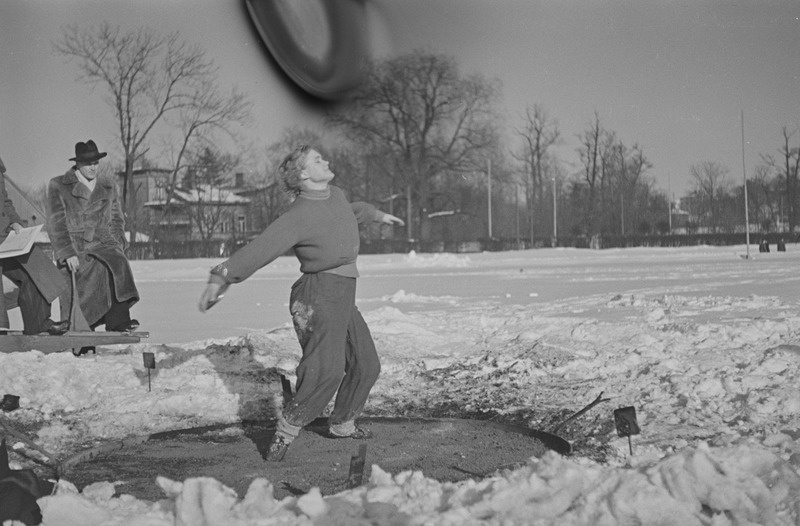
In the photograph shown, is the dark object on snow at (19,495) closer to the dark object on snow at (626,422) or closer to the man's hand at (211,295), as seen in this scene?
the man's hand at (211,295)

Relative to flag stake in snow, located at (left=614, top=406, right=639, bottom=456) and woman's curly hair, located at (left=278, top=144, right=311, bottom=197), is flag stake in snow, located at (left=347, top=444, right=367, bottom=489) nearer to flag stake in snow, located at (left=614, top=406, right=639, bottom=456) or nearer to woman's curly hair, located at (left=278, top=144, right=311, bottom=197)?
flag stake in snow, located at (left=614, top=406, right=639, bottom=456)

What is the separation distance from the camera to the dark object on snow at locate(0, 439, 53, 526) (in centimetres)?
393

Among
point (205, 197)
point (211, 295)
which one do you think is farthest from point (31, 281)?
point (205, 197)

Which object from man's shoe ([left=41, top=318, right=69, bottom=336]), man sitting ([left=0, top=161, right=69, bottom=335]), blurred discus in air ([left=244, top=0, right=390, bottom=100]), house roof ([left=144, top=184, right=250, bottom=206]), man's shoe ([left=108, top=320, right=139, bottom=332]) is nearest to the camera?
man's shoe ([left=41, top=318, right=69, bottom=336])

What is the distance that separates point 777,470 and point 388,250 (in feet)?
139

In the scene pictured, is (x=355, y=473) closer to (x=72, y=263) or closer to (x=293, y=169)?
(x=293, y=169)

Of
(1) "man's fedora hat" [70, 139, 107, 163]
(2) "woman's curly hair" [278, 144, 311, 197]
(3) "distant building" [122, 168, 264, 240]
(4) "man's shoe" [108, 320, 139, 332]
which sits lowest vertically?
(4) "man's shoe" [108, 320, 139, 332]

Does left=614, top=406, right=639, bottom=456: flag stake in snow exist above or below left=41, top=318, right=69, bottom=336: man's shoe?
below

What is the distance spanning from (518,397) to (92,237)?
483cm

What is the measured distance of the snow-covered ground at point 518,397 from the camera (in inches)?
148

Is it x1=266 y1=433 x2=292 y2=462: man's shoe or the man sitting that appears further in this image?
the man sitting

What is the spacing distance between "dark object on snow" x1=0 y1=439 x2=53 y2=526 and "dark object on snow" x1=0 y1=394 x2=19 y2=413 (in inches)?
123

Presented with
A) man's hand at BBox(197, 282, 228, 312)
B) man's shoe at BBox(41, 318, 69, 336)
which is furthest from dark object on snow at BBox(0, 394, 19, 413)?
man's hand at BBox(197, 282, 228, 312)

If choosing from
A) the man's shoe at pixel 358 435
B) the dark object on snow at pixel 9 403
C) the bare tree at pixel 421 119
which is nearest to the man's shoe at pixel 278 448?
the man's shoe at pixel 358 435
